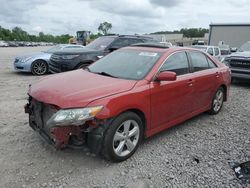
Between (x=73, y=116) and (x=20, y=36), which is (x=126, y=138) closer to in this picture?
(x=73, y=116)

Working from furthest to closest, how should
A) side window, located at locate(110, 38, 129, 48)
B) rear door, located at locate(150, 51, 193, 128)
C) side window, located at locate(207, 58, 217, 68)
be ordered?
1. side window, located at locate(110, 38, 129, 48)
2. side window, located at locate(207, 58, 217, 68)
3. rear door, located at locate(150, 51, 193, 128)

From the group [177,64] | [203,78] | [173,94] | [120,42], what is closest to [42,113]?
[173,94]

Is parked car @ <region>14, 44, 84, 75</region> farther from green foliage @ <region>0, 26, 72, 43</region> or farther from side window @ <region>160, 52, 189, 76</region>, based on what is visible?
green foliage @ <region>0, 26, 72, 43</region>

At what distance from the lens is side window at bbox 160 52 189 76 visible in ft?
14.3

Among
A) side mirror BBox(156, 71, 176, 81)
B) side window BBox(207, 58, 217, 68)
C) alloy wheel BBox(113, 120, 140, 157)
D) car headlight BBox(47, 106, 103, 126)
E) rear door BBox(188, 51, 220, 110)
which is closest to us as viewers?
car headlight BBox(47, 106, 103, 126)

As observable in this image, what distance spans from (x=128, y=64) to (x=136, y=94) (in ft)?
2.87

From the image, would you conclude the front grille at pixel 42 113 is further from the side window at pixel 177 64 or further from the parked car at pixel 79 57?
the parked car at pixel 79 57

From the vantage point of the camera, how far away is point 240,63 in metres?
9.51

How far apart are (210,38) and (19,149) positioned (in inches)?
926

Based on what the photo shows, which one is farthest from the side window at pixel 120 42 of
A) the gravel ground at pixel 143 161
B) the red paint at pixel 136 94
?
the gravel ground at pixel 143 161

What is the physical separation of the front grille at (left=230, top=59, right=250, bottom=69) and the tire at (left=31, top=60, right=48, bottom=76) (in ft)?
24.4

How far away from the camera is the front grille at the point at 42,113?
11.5 ft

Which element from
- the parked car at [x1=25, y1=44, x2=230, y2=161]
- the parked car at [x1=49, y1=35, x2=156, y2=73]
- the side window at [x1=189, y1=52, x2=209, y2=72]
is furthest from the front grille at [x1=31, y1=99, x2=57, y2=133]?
the parked car at [x1=49, y1=35, x2=156, y2=73]

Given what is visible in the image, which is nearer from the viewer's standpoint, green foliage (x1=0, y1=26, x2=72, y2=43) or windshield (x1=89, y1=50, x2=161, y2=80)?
windshield (x1=89, y1=50, x2=161, y2=80)
